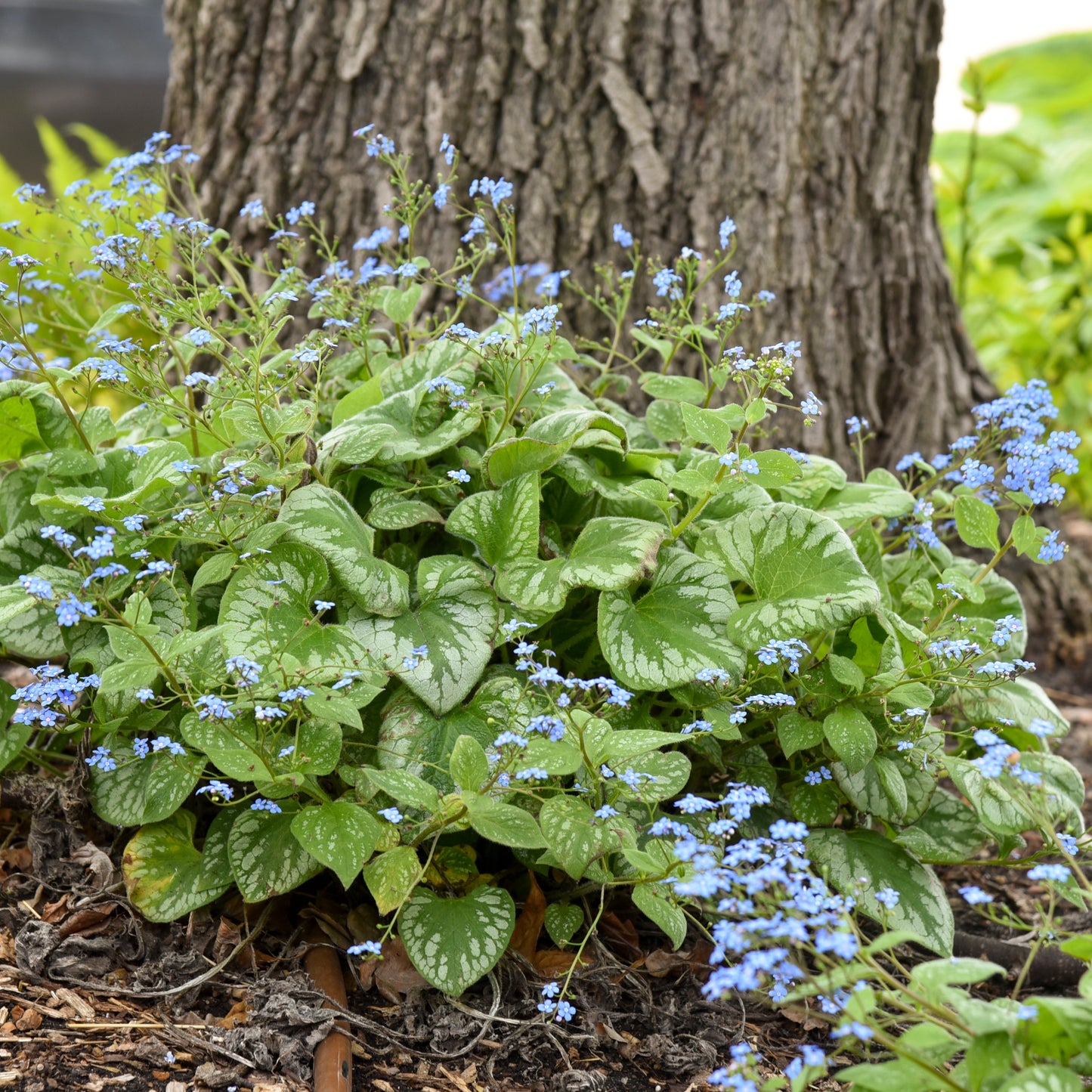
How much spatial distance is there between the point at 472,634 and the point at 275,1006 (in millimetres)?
640

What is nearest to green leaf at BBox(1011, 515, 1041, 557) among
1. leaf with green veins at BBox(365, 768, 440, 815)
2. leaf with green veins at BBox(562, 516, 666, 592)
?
leaf with green veins at BBox(562, 516, 666, 592)

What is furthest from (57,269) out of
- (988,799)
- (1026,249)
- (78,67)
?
(78,67)

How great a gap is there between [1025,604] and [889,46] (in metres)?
1.69

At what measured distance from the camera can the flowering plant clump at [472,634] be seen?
5.25 ft

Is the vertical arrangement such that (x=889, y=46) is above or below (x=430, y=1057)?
above

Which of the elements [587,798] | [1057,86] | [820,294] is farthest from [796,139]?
[1057,86]

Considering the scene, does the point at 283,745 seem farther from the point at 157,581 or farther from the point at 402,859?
the point at 157,581

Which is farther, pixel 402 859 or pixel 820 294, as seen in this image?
pixel 820 294

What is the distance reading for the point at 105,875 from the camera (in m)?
1.88

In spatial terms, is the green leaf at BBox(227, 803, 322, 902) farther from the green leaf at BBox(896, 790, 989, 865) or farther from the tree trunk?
the tree trunk

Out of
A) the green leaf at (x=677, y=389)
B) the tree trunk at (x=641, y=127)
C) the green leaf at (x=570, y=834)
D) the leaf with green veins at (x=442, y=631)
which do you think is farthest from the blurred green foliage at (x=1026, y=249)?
the green leaf at (x=570, y=834)

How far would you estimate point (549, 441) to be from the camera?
1.87 metres

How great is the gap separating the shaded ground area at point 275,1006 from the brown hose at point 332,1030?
0.02 m

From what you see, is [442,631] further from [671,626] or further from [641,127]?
[641,127]
